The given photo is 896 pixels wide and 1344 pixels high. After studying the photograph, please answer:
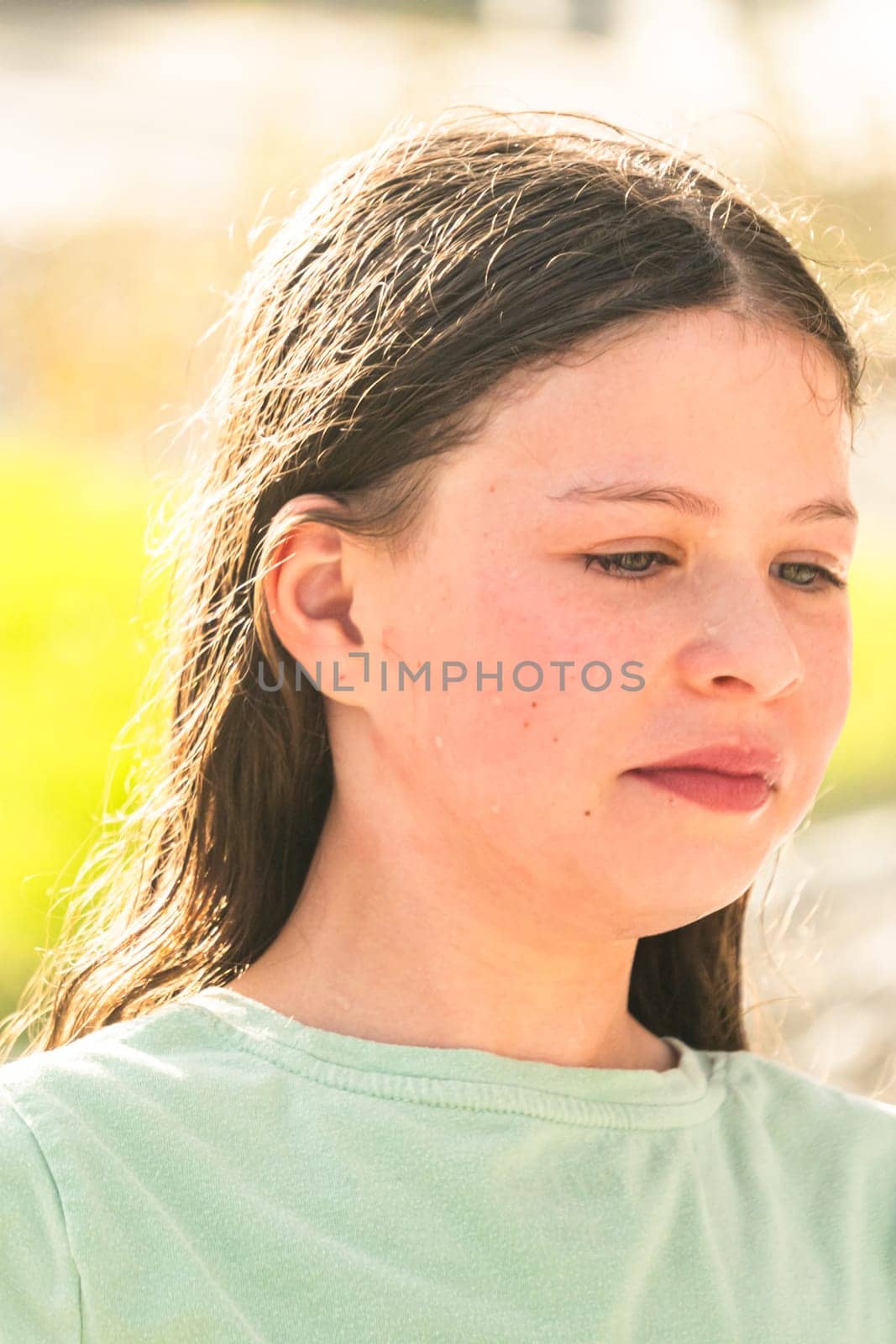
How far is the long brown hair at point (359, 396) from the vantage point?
60.6 inches

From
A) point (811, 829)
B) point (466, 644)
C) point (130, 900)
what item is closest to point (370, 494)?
point (466, 644)

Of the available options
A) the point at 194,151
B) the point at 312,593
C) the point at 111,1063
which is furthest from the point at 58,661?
the point at 111,1063

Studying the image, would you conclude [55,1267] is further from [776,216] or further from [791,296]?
[776,216]

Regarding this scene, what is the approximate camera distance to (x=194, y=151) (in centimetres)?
768

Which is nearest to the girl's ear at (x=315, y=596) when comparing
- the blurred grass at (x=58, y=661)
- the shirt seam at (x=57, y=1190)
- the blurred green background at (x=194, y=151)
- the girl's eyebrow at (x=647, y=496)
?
the girl's eyebrow at (x=647, y=496)

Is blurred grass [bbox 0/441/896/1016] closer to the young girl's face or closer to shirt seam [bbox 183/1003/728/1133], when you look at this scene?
shirt seam [bbox 183/1003/728/1133]

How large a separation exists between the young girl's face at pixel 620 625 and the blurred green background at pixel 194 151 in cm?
440

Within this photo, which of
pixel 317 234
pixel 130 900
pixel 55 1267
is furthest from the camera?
pixel 130 900

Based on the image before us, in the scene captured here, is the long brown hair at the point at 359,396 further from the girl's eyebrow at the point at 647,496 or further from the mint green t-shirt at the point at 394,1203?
the mint green t-shirt at the point at 394,1203

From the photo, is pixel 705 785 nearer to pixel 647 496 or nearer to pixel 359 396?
pixel 647 496

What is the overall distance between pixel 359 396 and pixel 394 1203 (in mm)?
723

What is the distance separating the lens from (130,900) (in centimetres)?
185

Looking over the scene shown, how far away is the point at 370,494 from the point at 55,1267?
72cm

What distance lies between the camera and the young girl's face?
143 cm
